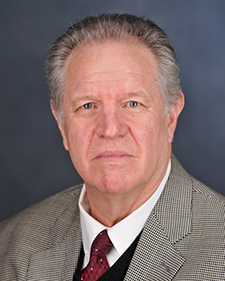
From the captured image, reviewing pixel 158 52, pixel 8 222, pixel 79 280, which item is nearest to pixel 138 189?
pixel 79 280

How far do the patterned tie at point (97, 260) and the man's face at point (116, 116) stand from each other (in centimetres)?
32

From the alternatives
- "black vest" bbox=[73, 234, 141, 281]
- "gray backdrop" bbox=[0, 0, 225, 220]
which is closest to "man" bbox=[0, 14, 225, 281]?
"black vest" bbox=[73, 234, 141, 281]

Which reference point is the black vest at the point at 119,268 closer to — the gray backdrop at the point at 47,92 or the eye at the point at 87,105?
the eye at the point at 87,105

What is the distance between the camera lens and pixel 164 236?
2.22m

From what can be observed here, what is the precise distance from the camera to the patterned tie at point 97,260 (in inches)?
92.4

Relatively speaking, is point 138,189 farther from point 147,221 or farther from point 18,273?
point 18,273

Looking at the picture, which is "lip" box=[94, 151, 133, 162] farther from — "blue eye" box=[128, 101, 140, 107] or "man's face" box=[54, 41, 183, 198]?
"blue eye" box=[128, 101, 140, 107]

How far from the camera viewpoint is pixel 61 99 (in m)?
2.51

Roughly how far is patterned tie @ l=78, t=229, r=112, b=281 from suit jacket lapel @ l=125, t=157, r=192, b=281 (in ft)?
0.72

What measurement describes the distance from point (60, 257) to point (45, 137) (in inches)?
61.9

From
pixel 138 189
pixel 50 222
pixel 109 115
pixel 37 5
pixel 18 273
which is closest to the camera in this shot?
pixel 109 115

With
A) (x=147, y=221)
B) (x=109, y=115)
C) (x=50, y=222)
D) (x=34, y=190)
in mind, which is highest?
(x=109, y=115)

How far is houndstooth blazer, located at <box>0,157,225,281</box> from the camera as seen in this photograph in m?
2.10

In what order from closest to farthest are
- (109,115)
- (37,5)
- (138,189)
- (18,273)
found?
(109,115) < (138,189) < (18,273) < (37,5)
